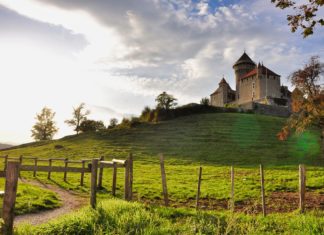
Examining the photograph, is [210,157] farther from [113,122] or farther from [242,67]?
[242,67]

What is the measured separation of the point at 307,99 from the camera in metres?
34.7

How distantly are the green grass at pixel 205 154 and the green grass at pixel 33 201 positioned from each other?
289 centimetres

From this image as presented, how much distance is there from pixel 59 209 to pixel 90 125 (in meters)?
63.6

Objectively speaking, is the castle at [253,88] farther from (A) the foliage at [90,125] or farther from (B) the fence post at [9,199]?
(B) the fence post at [9,199]

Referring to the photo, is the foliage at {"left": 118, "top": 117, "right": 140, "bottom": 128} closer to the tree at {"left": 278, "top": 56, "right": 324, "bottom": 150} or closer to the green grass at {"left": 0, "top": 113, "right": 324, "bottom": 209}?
the green grass at {"left": 0, "top": 113, "right": 324, "bottom": 209}

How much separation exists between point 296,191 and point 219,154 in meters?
20.7

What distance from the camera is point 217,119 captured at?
64.7m

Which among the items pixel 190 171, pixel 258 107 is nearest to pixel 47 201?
pixel 190 171

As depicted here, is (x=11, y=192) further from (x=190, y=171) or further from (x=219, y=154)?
(x=219, y=154)

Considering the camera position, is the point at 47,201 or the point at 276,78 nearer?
the point at 47,201

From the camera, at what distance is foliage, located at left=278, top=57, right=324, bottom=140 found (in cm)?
3328

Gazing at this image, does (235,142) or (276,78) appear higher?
(276,78)

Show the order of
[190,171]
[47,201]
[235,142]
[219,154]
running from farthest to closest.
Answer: [235,142]
[219,154]
[190,171]
[47,201]

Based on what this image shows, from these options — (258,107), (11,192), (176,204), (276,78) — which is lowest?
(176,204)
